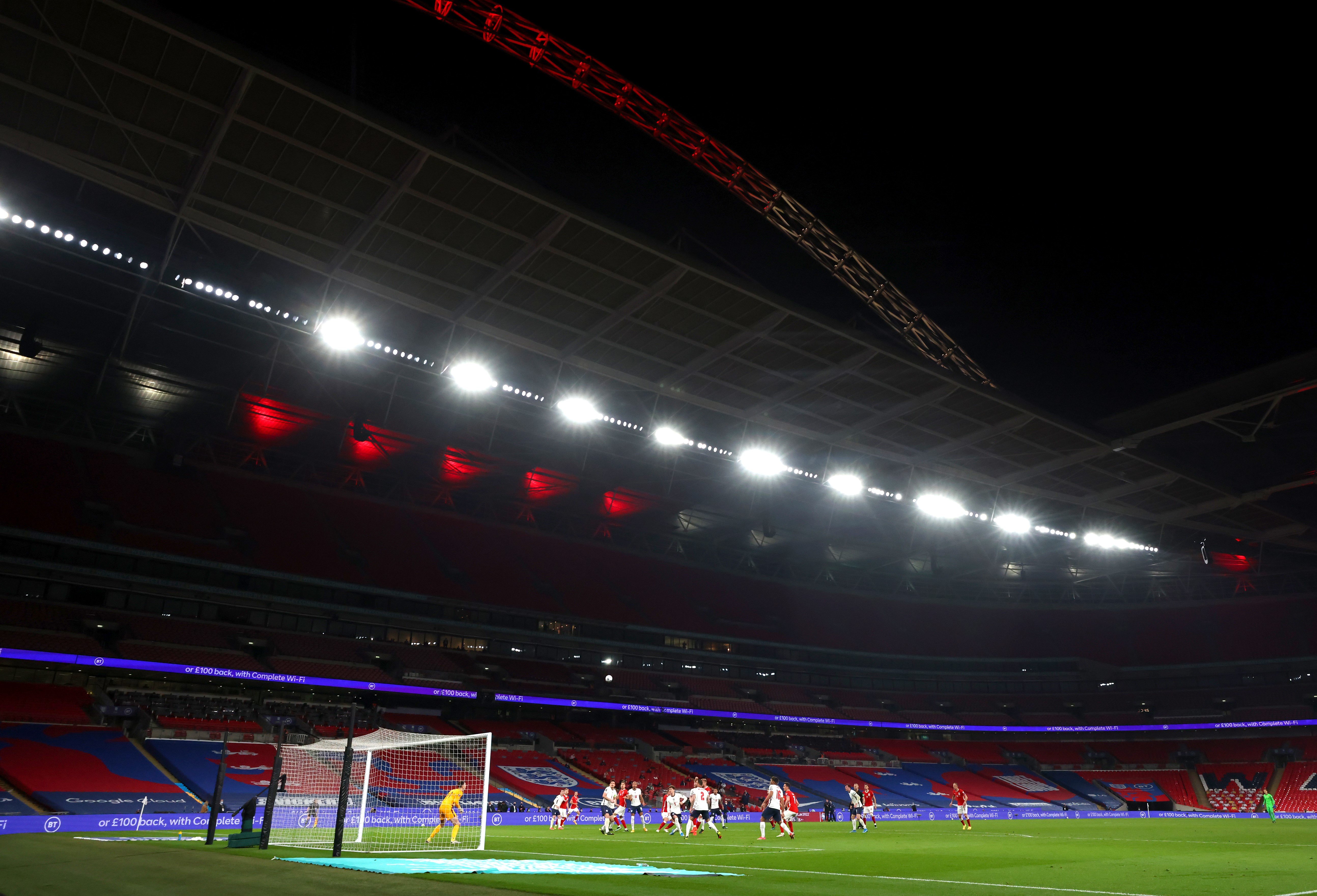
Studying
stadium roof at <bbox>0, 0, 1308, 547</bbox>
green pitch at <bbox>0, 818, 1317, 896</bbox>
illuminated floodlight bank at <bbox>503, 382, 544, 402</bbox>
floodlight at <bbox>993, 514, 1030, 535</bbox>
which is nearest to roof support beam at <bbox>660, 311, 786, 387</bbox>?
stadium roof at <bbox>0, 0, 1308, 547</bbox>

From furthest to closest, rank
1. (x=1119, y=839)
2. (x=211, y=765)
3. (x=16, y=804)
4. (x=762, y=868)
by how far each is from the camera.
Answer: (x=211, y=765), (x=16, y=804), (x=1119, y=839), (x=762, y=868)

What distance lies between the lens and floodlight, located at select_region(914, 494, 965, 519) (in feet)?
145

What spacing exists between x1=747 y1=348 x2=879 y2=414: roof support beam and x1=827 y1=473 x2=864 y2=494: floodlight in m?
8.68

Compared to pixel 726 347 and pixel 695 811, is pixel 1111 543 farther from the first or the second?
pixel 695 811

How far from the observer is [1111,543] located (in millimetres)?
55125

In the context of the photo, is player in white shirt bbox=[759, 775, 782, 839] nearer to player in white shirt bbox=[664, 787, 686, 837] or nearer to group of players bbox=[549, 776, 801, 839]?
group of players bbox=[549, 776, 801, 839]

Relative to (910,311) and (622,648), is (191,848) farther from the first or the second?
(622,648)

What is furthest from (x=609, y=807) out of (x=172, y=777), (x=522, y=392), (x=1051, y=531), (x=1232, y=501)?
(x=1232, y=501)

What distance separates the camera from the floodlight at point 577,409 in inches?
1324

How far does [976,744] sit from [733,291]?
174 feet

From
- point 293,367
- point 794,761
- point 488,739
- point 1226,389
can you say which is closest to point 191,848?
point 488,739

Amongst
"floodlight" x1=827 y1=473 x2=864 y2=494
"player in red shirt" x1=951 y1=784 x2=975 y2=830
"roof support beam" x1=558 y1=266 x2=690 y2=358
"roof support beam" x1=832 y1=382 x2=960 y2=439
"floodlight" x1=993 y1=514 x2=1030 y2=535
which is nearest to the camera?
"roof support beam" x1=558 y1=266 x2=690 y2=358

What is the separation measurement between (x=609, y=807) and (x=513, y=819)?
789 cm

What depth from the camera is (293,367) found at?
1500 inches
